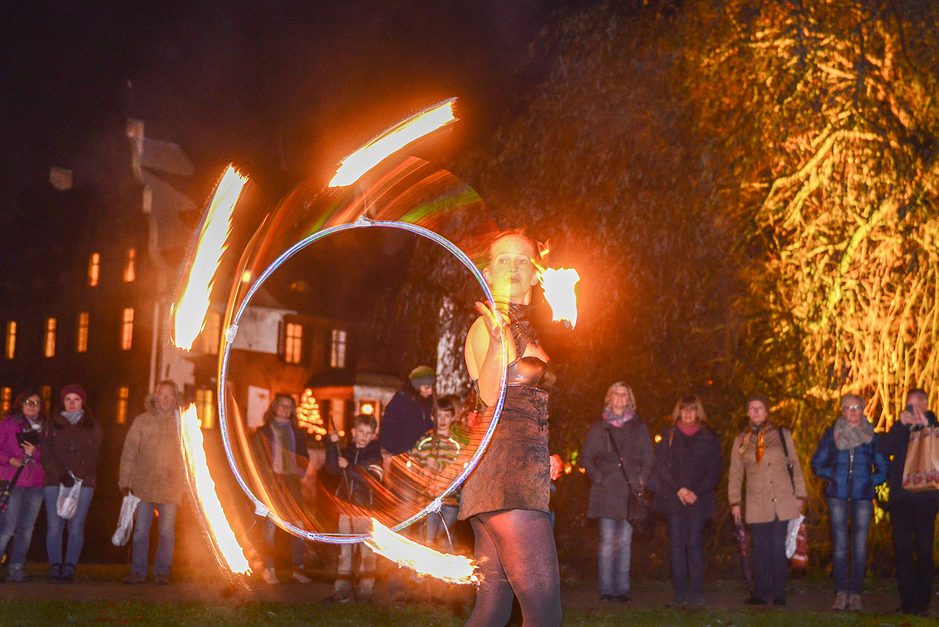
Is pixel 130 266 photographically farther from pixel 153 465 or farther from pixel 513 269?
pixel 513 269

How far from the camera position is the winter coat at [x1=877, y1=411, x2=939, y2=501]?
11.0 meters

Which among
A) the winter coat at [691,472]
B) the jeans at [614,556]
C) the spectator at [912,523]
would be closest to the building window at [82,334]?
the jeans at [614,556]

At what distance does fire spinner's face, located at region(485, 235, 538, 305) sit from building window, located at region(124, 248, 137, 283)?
147 feet

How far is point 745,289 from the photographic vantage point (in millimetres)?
14398

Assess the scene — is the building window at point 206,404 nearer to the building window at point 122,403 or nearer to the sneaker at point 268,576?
the building window at point 122,403

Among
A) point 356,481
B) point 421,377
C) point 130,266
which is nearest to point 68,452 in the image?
point 356,481

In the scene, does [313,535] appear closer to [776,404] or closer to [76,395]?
[76,395]

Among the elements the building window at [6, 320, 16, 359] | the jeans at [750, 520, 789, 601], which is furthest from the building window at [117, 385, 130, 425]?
the jeans at [750, 520, 789, 601]

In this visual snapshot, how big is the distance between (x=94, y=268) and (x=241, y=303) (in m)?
45.8

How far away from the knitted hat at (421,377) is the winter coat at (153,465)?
3.10 meters

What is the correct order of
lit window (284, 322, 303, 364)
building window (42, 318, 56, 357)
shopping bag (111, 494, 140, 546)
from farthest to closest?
building window (42, 318, 56, 357) → lit window (284, 322, 303, 364) → shopping bag (111, 494, 140, 546)

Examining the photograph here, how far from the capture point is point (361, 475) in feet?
34.7

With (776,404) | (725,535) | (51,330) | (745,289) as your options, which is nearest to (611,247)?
(745,289)

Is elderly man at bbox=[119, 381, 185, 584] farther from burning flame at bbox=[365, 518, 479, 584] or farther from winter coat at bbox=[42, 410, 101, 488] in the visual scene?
burning flame at bbox=[365, 518, 479, 584]
